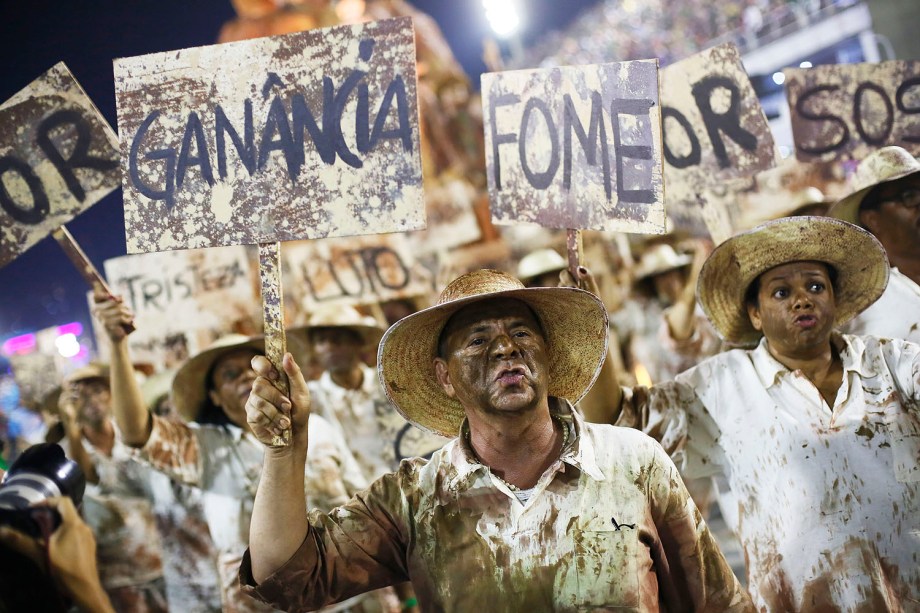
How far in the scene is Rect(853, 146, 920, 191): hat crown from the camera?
4000mm

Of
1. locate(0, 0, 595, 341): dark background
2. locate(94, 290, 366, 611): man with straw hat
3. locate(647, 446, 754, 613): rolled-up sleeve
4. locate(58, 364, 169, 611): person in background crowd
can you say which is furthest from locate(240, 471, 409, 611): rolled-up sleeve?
locate(0, 0, 595, 341): dark background

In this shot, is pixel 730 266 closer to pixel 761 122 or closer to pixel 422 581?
pixel 761 122

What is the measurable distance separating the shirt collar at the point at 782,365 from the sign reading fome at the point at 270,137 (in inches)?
61.8

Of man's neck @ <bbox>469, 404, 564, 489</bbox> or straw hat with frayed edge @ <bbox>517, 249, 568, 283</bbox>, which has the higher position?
straw hat with frayed edge @ <bbox>517, 249, 568, 283</bbox>

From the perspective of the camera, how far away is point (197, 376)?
468 centimetres

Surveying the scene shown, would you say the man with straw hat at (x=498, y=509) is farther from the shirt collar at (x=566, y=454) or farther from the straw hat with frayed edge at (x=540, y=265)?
the straw hat with frayed edge at (x=540, y=265)

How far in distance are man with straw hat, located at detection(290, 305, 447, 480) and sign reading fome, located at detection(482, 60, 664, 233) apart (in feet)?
7.60

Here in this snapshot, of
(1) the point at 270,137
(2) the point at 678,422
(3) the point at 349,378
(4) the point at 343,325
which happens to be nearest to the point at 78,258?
(1) the point at 270,137

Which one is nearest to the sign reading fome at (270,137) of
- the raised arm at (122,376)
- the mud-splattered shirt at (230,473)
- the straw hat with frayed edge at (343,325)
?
the raised arm at (122,376)

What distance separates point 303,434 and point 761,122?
2.61m

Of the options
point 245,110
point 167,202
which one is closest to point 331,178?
point 245,110

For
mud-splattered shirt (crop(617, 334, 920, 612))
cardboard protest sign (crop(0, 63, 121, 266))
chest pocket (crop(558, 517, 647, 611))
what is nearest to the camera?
chest pocket (crop(558, 517, 647, 611))

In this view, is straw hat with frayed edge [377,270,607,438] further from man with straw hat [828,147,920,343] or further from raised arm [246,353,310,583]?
man with straw hat [828,147,920,343]

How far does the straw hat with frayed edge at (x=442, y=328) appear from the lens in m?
2.62
